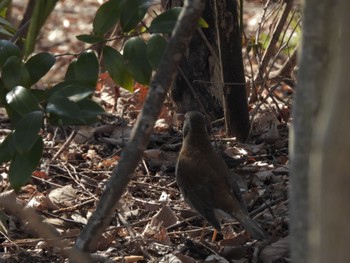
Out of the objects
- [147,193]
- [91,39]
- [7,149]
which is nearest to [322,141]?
[91,39]

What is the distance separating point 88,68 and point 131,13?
14.6 inches

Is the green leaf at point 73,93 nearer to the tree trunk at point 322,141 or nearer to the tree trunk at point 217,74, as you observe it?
the tree trunk at point 322,141

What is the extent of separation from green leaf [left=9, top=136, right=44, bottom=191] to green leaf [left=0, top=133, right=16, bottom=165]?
5cm

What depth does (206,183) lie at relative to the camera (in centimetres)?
549

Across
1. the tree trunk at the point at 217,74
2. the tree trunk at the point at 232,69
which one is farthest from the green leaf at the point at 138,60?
the tree trunk at the point at 232,69

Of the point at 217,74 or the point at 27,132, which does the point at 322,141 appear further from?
the point at 217,74

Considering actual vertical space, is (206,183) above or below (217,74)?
below

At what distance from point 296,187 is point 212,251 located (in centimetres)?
260

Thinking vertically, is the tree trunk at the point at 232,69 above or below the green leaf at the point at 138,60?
below

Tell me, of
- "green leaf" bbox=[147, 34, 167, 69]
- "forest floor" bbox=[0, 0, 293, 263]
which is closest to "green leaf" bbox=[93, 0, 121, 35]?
"green leaf" bbox=[147, 34, 167, 69]

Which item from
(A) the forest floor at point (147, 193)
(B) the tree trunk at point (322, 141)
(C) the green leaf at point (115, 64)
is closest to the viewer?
(B) the tree trunk at point (322, 141)

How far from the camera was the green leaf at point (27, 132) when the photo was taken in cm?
392

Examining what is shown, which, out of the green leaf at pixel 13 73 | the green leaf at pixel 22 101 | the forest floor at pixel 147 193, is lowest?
the forest floor at pixel 147 193

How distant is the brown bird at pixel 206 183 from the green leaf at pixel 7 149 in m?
1.35
